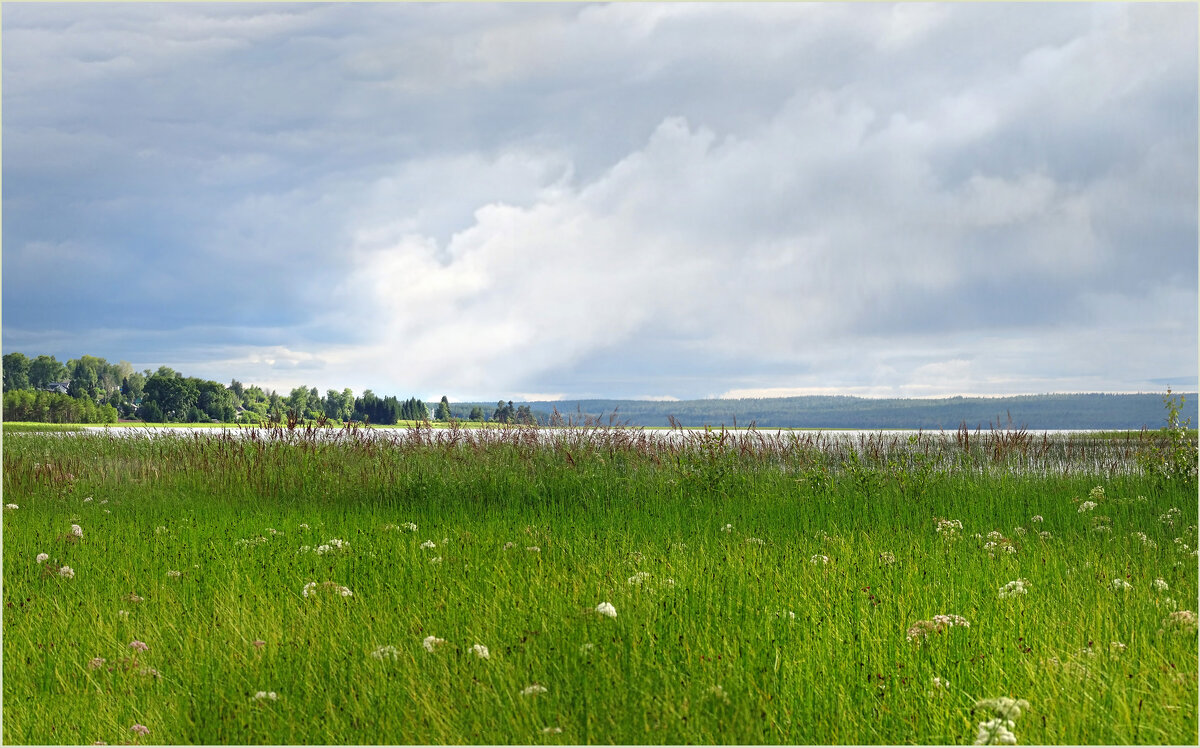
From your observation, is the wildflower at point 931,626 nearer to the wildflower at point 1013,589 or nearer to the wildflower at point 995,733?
the wildflower at point 1013,589

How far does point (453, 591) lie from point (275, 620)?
1468mm

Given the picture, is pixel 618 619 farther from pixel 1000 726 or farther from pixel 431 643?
pixel 1000 726

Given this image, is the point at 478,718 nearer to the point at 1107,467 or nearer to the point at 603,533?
the point at 603,533

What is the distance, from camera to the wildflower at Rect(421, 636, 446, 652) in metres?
4.59

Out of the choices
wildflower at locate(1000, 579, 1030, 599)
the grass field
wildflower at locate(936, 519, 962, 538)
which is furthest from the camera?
wildflower at locate(936, 519, 962, 538)

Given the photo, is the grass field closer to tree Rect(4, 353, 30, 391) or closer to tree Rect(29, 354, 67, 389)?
tree Rect(4, 353, 30, 391)

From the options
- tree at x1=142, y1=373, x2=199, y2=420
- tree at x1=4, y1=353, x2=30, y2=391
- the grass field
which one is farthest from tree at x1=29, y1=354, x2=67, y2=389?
the grass field

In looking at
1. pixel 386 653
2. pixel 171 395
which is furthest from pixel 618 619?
pixel 171 395

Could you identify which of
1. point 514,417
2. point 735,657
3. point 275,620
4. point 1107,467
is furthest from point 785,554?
point 1107,467

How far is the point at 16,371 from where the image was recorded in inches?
4577

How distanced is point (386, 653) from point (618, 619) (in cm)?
163

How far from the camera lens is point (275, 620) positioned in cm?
560

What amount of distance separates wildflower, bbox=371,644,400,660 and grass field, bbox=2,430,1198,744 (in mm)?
42

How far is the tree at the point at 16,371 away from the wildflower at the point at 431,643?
135687mm
